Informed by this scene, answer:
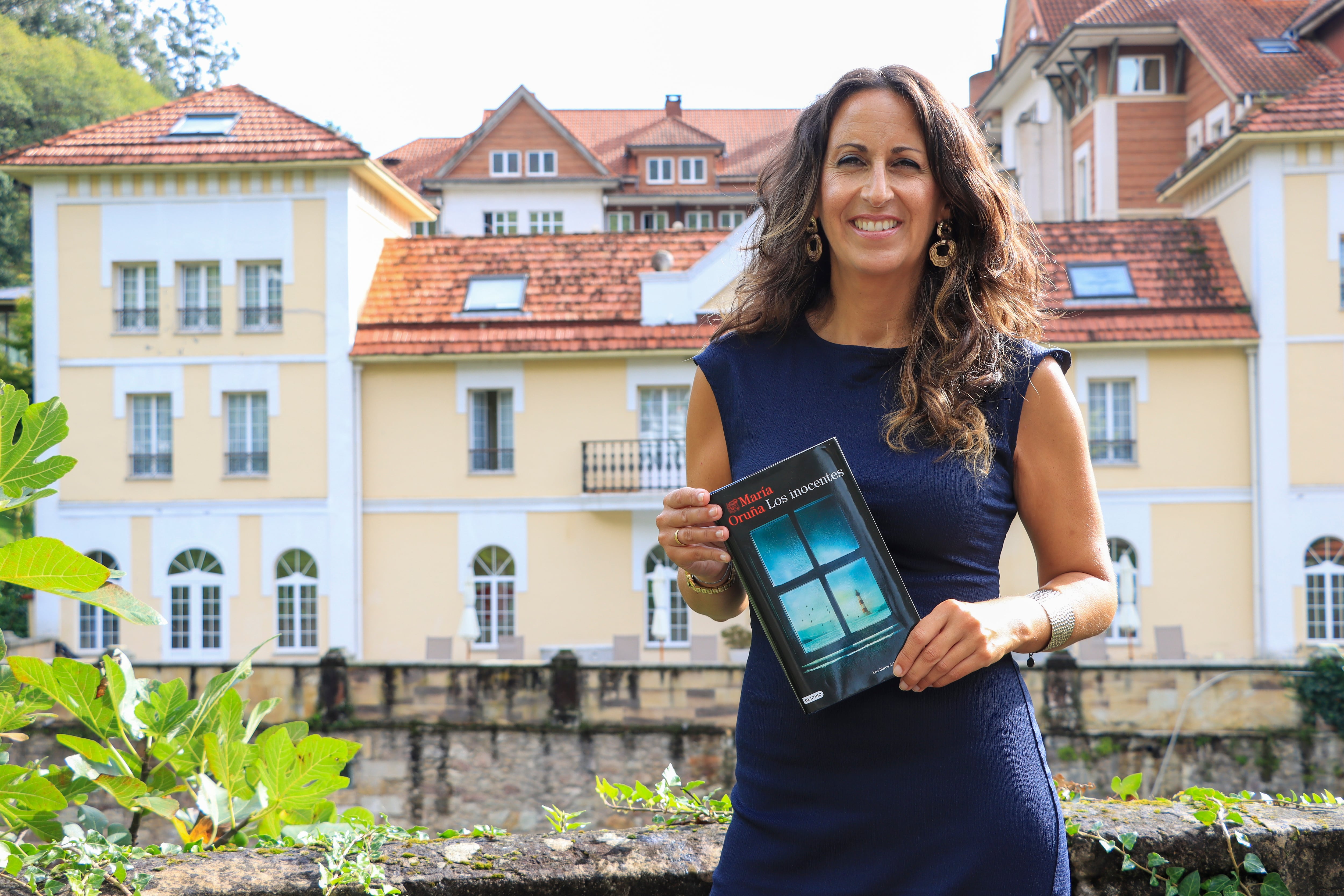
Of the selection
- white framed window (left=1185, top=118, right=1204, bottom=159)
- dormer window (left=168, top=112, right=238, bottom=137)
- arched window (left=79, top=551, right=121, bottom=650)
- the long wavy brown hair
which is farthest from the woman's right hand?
white framed window (left=1185, top=118, right=1204, bottom=159)

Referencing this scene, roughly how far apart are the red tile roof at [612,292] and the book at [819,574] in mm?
17363

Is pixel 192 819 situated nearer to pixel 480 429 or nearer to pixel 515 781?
pixel 515 781

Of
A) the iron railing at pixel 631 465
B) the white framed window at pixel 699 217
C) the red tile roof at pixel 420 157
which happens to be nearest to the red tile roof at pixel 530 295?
the iron railing at pixel 631 465

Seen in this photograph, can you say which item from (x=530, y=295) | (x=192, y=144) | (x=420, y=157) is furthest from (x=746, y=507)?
(x=420, y=157)

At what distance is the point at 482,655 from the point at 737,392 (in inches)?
718

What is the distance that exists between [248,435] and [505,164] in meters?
20.1

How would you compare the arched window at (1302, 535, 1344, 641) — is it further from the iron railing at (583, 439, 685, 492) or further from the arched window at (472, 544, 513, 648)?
the arched window at (472, 544, 513, 648)

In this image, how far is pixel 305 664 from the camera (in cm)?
1602

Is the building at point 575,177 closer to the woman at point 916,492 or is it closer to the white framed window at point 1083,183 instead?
the white framed window at point 1083,183

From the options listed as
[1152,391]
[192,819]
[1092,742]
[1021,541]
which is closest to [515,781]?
[1092,742]

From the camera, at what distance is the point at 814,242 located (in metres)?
1.83

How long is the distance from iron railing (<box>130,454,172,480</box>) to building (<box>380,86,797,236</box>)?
56.6 feet

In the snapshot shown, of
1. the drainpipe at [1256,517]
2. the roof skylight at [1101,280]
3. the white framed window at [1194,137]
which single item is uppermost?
the white framed window at [1194,137]

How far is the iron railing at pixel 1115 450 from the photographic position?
1920 centimetres
